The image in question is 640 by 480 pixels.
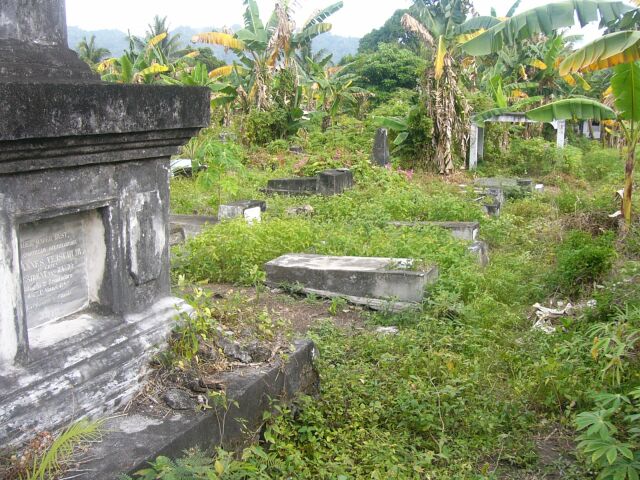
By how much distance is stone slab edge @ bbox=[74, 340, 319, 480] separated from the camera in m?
2.52

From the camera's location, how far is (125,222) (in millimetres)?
3131

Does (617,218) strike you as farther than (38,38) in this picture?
Yes

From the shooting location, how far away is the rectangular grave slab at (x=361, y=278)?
580 centimetres

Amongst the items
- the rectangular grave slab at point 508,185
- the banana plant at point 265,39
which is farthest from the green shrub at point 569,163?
the banana plant at point 265,39

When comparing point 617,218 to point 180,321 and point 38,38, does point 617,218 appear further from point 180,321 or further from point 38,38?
point 38,38

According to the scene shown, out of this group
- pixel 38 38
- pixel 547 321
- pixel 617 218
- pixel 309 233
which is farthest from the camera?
pixel 617 218

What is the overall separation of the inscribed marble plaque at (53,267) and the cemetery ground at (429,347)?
1.80 feet

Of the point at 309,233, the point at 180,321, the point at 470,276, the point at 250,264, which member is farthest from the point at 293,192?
the point at 180,321

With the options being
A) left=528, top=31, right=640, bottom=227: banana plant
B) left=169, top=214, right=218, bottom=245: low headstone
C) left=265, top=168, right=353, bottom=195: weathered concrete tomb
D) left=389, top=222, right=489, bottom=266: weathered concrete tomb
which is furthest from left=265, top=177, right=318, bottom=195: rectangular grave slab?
left=528, top=31, right=640, bottom=227: banana plant

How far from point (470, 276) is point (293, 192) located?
565 cm

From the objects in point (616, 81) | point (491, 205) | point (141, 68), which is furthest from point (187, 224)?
point (141, 68)

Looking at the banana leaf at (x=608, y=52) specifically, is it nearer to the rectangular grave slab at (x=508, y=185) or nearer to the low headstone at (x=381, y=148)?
the rectangular grave slab at (x=508, y=185)

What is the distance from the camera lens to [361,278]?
19.6 feet

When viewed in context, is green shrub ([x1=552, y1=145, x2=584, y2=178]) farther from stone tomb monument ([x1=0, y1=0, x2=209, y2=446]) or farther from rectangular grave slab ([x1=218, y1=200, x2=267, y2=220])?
stone tomb monument ([x1=0, y1=0, x2=209, y2=446])
